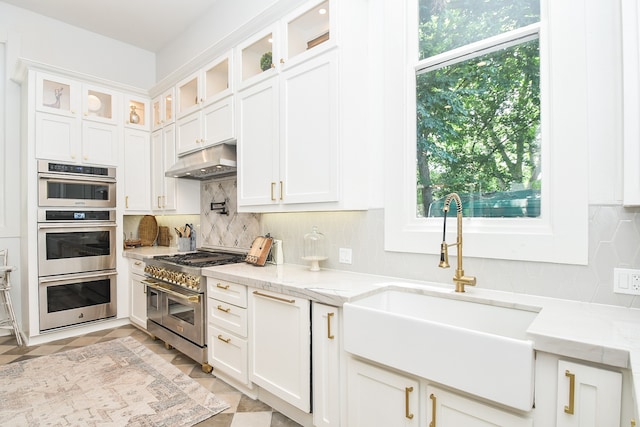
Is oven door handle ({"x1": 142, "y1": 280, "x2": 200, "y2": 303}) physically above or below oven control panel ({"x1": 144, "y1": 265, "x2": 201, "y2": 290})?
below

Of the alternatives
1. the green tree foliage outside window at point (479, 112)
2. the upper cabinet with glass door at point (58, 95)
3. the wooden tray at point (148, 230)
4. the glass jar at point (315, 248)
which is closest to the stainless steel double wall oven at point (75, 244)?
the upper cabinet with glass door at point (58, 95)

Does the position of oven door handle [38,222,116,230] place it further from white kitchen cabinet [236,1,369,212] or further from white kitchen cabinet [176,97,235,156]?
white kitchen cabinet [236,1,369,212]

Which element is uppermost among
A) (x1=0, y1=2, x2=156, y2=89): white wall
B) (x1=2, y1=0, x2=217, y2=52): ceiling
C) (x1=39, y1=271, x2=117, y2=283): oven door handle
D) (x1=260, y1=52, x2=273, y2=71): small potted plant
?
(x1=2, y1=0, x2=217, y2=52): ceiling

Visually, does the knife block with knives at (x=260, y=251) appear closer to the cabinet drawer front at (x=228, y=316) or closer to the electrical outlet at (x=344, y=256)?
the cabinet drawer front at (x=228, y=316)

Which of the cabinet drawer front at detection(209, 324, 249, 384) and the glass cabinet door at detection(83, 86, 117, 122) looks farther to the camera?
the glass cabinet door at detection(83, 86, 117, 122)

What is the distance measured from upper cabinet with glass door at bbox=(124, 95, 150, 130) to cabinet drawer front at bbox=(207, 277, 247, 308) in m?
2.57

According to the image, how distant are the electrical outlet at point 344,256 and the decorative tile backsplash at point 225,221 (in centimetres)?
103

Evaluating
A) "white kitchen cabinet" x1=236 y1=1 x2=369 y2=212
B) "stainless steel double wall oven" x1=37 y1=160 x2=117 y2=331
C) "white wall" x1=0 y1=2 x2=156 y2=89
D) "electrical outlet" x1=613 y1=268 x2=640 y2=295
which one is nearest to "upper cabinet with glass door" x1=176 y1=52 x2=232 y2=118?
"white kitchen cabinet" x1=236 y1=1 x2=369 y2=212

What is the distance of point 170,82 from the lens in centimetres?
372

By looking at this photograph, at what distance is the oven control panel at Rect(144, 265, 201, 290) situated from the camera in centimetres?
270

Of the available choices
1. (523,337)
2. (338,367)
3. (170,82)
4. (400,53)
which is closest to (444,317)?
(523,337)

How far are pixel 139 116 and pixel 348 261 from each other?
338cm

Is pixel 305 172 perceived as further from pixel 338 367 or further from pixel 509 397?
pixel 509 397

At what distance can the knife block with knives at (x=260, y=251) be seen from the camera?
2.71 metres
